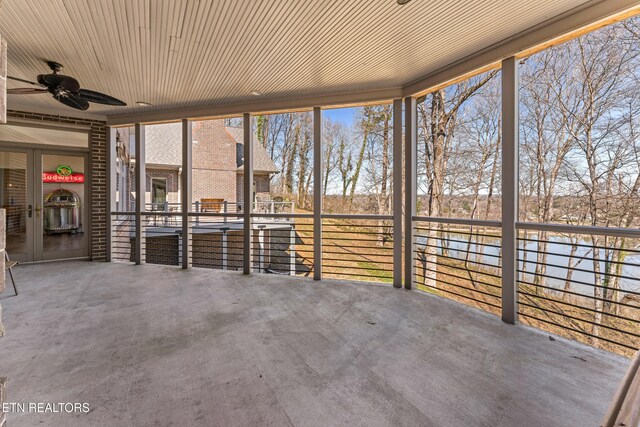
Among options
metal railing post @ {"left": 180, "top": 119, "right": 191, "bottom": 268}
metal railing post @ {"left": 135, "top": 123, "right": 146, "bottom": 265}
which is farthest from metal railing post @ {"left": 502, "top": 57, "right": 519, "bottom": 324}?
metal railing post @ {"left": 135, "top": 123, "right": 146, "bottom": 265}

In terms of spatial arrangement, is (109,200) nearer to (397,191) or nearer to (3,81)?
(3,81)

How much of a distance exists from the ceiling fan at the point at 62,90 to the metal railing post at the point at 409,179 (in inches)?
142

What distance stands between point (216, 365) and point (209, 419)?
0.54 metres

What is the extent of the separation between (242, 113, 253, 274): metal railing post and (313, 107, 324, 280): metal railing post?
41.8 inches

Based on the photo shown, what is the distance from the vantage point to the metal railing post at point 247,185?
4.71 meters

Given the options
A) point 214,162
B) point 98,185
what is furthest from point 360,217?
point 214,162

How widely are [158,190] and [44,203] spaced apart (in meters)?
4.11

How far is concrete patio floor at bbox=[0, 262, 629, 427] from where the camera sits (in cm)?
166

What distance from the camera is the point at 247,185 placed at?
4746 millimetres

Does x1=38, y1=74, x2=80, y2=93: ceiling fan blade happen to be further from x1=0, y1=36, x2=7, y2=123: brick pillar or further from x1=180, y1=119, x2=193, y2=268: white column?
x1=0, y1=36, x2=7, y2=123: brick pillar

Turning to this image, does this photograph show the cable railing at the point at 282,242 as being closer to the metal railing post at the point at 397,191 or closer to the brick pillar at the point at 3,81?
the metal railing post at the point at 397,191

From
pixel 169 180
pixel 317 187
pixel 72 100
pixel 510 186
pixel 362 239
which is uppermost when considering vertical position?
pixel 72 100

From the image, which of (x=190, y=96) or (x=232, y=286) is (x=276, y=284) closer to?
(x=232, y=286)

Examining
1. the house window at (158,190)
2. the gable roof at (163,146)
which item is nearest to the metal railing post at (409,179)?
the gable roof at (163,146)
